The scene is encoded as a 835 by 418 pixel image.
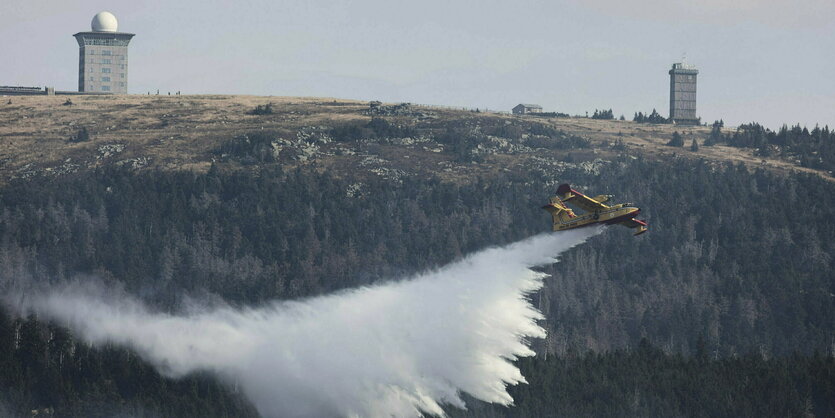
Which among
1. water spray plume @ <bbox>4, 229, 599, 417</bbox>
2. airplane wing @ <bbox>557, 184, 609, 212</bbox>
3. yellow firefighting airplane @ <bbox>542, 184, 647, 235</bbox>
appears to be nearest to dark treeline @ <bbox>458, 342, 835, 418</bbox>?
water spray plume @ <bbox>4, 229, 599, 417</bbox>

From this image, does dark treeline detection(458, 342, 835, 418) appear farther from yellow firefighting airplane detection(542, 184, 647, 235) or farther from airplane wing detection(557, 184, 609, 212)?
airplane wing detection(557, 184, 609, 212)

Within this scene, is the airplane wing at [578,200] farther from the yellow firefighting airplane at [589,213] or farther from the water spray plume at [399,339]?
the water spray plume at [399,339]

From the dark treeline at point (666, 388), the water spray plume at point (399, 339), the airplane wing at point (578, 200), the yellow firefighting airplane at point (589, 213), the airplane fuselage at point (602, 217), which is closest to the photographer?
the airplane wing at point (578, 200)

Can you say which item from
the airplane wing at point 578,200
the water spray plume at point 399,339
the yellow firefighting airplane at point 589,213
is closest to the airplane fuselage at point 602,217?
the yellow firefighting airplane at point 589,213

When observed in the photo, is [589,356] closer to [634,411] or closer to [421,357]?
[634,411]

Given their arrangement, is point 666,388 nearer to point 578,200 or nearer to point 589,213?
point 589,213

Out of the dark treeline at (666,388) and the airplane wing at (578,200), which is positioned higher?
the airplane wing at (578,200)

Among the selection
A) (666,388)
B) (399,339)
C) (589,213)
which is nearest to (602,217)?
(589,213)

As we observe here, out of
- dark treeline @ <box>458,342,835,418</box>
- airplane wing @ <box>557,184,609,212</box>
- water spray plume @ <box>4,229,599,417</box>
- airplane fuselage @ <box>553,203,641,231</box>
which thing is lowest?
dark treeline @ <box>458,342,835,418</box>
